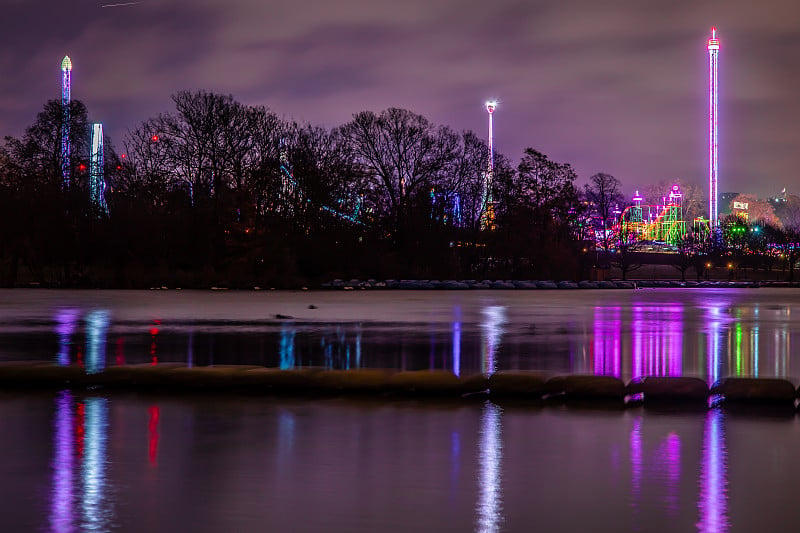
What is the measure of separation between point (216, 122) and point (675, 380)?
74.2 m

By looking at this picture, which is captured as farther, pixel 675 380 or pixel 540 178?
pixel 540 178

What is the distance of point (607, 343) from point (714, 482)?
18.9 meters

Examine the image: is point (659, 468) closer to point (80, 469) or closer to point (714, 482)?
point (714, 482)

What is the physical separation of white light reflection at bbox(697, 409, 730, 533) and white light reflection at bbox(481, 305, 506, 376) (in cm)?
544

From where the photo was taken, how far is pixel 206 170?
292 ft

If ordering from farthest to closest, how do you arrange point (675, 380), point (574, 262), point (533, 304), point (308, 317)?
1. point (574, 262)
2. point (533, 304)
3. point (308, 317)
4. point (675, 380)

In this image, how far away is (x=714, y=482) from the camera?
11172 mm

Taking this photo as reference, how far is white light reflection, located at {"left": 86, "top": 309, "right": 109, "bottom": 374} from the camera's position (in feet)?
76.4

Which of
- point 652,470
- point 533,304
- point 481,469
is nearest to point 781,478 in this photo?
point 652,470

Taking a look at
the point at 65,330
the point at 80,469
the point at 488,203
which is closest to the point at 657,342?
the point at 65,330

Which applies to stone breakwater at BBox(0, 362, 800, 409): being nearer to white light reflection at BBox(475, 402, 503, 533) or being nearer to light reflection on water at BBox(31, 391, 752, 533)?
light reflection on water at BBox(31, 391, 752, 533)

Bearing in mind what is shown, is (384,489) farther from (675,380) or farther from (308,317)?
(308,317)

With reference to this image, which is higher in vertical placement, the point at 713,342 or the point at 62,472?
the point at 713,342

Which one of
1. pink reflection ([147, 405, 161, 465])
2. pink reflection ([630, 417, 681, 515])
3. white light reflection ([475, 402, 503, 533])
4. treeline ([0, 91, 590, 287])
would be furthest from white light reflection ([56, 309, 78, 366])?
treeline ([0, 91, 590, 287])
